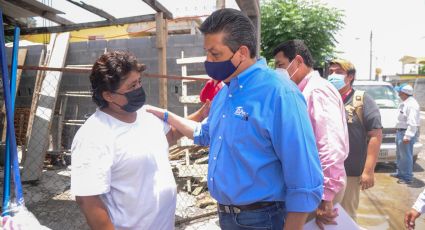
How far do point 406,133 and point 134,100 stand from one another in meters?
5.83

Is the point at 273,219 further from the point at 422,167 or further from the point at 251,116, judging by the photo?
the point at 422,167

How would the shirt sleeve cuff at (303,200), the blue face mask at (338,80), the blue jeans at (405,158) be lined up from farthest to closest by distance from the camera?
the blue jeans at (405,158) → the blue face mask at (338,80) → the shirt sleeve cuff at (303,200)

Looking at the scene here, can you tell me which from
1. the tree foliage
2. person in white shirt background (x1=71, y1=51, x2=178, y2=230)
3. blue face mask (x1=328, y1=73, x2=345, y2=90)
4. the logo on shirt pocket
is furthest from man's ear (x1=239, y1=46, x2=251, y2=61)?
the tree foliage

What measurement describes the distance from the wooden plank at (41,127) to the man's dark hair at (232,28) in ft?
17.2

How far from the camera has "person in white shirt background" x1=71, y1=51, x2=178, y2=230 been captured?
5.24 ft

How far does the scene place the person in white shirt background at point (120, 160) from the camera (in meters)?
1.60

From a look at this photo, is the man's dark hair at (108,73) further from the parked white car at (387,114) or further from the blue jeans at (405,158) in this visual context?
the parked white car at (387,114)

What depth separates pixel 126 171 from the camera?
171 cm

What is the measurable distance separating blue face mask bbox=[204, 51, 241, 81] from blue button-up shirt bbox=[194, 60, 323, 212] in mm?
49

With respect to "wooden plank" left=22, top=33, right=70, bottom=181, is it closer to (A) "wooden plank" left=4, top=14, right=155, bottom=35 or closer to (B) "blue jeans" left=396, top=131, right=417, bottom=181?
(A) "wooden plank" left=4, top=14, right=155, bottom=35

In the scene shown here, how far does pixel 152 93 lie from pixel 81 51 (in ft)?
6.43

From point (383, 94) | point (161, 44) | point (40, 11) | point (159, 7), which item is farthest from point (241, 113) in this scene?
point (383, 94)

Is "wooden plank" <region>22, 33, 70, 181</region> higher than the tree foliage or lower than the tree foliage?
lower

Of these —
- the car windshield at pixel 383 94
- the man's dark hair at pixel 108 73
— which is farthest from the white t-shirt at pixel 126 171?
the car windshield at pixel 383 94
